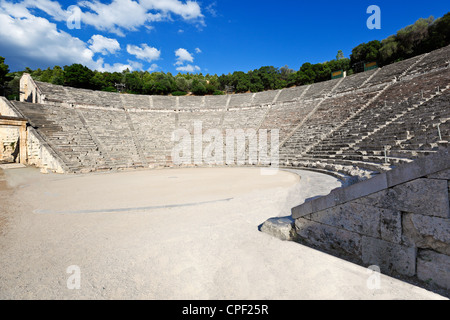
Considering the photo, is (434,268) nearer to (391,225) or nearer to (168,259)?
(391,225)

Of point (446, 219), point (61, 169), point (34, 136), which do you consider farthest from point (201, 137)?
point (446, 219)

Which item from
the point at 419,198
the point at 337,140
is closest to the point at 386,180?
the point at 419,198

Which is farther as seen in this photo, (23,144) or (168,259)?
(23,144)

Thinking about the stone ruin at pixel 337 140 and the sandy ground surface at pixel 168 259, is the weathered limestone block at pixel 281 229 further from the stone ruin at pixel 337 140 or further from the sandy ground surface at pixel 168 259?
the sandy ground surface at pixel 168 259

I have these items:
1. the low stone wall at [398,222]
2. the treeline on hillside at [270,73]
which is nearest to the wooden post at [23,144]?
the treeline on hillside at [270,73]

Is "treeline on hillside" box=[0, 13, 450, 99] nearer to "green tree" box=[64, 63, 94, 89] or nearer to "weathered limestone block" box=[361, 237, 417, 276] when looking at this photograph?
"green tree" box=[64, 63, 94, 89]

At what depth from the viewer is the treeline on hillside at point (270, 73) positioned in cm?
3238

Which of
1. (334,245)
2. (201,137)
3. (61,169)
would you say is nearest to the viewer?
(334,245)

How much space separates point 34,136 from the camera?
17.0 m

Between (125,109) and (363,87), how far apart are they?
2840cm

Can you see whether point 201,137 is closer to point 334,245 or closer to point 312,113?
point 312,113

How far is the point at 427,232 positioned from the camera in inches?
93.6

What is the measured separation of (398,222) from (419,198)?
0.38 meters

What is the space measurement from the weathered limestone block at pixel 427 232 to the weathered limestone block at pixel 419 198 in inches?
3.0
